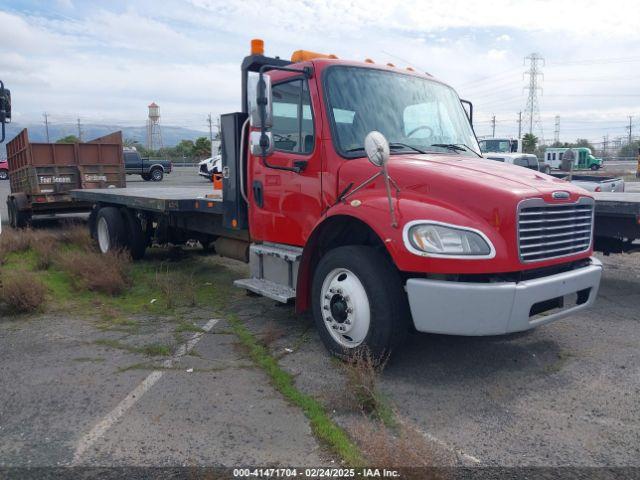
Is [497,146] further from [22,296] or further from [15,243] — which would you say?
[22,296]

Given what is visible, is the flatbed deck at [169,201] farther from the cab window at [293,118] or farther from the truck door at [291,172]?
the cab window at [293,118]

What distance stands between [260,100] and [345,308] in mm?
1851

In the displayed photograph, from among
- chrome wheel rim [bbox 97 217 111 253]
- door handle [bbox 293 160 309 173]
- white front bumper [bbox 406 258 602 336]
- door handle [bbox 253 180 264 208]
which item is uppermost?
door handle [bbox 293 160 309 173]

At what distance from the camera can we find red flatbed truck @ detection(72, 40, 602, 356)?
395 centimetres

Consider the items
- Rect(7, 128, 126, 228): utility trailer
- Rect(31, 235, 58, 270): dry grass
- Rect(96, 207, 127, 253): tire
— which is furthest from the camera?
Rect(7, 128, 126, 228): utility trailer

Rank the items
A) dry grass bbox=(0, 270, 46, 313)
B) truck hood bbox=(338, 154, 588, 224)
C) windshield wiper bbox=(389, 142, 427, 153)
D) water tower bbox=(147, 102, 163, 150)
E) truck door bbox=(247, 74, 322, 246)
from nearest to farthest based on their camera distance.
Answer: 1. truck hood bbox=(338, 154, 588, 224)
2. windshield wiper bbox=(389, 142, 427, 153)
3. truck door bbox=(247, 74, 322, 246)
4. dry grass bbox=(0, 270, 46, 313)
5. water tower bbox=(147, 102, 163, 150)

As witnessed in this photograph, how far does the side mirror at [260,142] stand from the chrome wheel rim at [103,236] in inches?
201

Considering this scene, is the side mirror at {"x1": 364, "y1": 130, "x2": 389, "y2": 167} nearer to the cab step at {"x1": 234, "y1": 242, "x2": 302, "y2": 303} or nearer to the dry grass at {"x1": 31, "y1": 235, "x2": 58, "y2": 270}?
the cab step at {"x1": 234, "y1": 242, "x2": 302, "y2": 303}

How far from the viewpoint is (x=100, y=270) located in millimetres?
7527

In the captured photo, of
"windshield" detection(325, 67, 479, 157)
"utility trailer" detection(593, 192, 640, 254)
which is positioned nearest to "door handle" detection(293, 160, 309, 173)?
"windshield" detection(325, 67, 479, 157)

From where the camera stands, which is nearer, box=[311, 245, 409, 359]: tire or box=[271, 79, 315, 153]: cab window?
box=[311, 245, 409, 359]: tire

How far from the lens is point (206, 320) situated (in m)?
6.14

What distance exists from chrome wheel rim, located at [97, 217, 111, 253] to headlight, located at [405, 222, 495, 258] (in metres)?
6.78

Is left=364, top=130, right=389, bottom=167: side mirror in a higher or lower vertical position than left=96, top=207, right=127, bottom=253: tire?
higher
